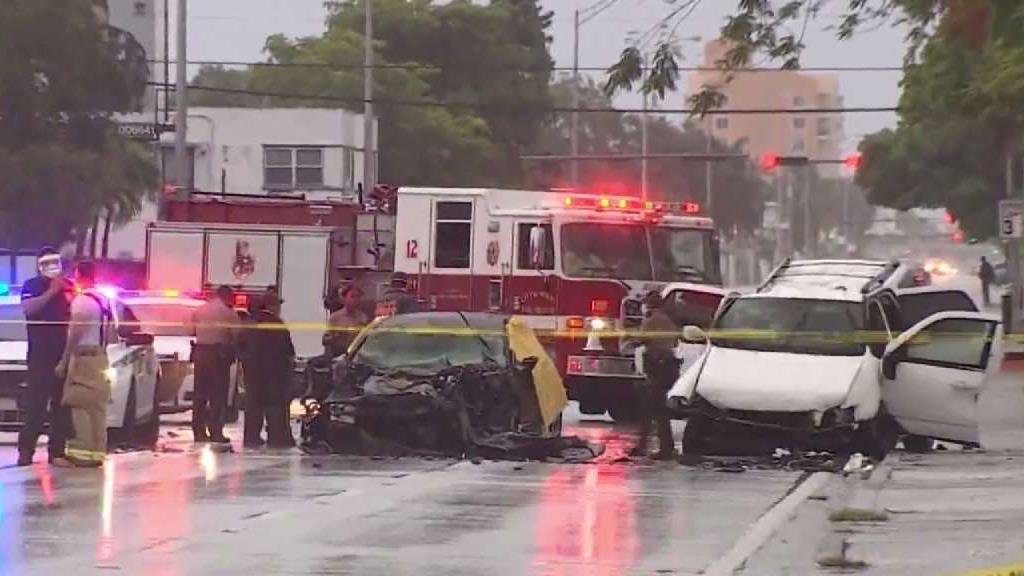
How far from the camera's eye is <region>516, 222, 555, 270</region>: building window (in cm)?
2225

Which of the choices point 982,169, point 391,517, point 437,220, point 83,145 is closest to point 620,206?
point 437,220

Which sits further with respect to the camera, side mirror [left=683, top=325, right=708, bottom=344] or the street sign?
the street sign

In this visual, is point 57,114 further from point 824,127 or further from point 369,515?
point 824,127

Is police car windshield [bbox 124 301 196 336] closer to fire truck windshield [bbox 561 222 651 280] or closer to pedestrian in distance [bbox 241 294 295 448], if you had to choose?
pedestrian in distance [bbox 241 294 295 448]

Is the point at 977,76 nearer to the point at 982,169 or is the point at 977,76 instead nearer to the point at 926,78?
the point at 926,78

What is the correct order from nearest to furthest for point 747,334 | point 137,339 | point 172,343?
point 747,334 < point 137,339 < point 172,343

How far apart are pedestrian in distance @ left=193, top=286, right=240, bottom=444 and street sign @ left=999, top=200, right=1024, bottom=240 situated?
700 inches

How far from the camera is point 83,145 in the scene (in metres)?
43.8

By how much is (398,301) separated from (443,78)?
48461mm

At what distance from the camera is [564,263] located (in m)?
22.2

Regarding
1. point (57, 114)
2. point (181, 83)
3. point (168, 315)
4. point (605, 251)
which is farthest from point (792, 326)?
point (57, 114)

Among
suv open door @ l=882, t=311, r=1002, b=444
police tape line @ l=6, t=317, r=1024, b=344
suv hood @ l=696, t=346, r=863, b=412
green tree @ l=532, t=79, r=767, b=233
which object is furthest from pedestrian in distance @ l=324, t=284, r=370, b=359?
green tree @ l=532, t=79, r=767, b=233

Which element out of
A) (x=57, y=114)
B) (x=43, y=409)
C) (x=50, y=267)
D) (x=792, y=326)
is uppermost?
(x=57, y=114)

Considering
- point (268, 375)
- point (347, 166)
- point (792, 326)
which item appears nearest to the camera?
point (792, 326)
